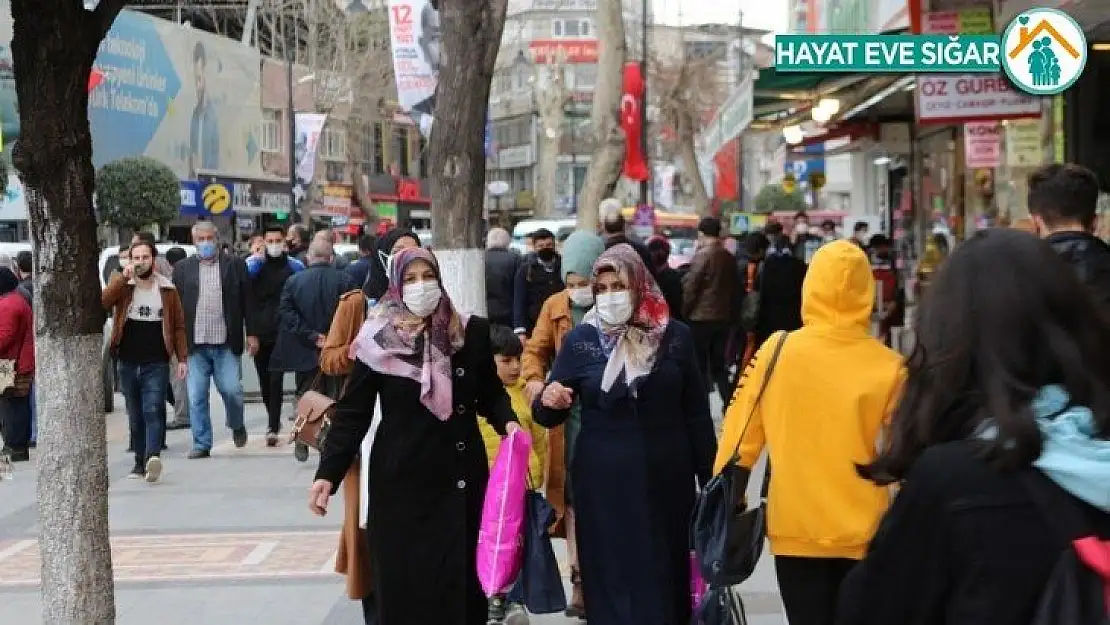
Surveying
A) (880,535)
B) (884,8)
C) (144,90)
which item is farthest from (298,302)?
(144,90)

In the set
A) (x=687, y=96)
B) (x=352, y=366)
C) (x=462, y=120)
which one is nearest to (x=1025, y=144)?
(x=462, y=120)

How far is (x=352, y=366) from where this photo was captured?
23.6 feet

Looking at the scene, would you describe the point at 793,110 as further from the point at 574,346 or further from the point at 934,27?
the point at 574,346

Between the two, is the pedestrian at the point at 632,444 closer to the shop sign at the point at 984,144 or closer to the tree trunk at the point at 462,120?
the tree trunk at the point at 462,120

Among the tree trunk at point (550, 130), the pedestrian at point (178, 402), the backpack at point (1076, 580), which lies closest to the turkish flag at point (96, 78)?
the pedestrian at point (178, 402)

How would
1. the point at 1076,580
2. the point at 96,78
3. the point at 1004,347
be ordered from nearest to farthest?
the point at 1076,580 → the point at 1004,347 → the point at 96,78

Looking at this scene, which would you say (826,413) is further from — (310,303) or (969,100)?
(310,303)

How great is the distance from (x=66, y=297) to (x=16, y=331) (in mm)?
8436

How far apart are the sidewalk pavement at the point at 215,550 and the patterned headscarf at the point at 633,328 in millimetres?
1722

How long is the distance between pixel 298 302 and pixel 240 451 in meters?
1.55

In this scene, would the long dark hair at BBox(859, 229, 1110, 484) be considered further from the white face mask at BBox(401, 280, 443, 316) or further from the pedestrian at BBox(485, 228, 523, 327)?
the pedestrian at BBox(485, 228, 523, 327)

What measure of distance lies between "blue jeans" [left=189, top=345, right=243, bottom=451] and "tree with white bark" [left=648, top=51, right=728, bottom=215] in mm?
33518

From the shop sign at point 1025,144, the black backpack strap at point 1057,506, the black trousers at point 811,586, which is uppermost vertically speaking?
the shop sign at point 1025,144

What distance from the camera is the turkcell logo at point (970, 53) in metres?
10.1
